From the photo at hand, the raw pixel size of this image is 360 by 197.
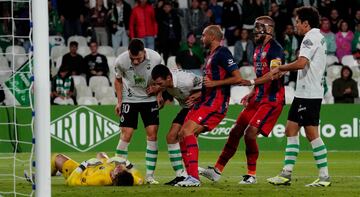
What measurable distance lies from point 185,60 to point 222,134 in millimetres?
3118

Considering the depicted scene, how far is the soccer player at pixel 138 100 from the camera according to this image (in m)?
14.1

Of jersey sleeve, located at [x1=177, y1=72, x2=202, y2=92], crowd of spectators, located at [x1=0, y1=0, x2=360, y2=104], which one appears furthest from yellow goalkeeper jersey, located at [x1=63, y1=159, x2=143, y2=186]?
crowd of spectators, located at [x1=0, y1=0, x2=360, y2=104]

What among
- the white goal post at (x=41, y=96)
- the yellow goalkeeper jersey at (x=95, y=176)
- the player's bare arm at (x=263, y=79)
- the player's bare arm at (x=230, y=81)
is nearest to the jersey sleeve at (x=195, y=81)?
the player's bare arm at (x=230, y=81)

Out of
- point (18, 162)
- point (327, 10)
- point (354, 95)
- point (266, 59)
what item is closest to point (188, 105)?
point (266, 59)

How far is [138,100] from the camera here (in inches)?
564

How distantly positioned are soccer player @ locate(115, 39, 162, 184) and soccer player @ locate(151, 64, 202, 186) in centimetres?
37

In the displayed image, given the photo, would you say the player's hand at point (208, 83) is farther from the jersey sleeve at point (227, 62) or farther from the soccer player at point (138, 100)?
the soccer player at point (138, 100)

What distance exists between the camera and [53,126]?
21.7m

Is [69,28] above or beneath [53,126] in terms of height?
above

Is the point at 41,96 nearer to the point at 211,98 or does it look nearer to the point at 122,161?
the point at 122,161

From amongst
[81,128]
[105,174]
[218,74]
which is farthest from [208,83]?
[81,128]

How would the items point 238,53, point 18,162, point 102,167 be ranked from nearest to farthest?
point 102,167 < point 18,162 < point 238,53

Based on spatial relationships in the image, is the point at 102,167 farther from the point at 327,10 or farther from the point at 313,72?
the point at 327,10

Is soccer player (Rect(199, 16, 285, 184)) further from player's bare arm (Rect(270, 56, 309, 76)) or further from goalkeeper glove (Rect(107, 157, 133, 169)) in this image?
goalkeeper glove (Rect(107, 157, 133, 169))
